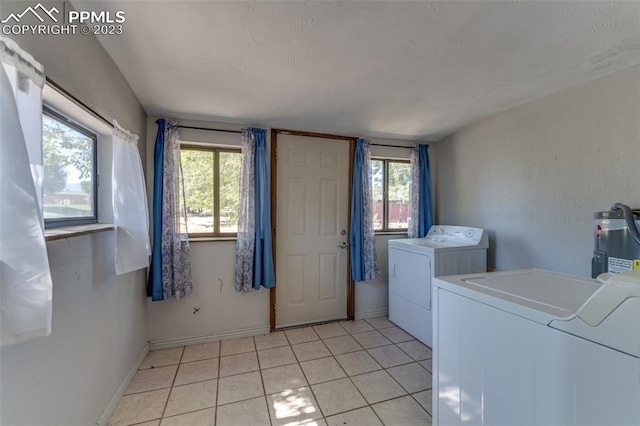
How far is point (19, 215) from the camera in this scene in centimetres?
79

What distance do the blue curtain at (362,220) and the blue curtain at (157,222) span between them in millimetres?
1940

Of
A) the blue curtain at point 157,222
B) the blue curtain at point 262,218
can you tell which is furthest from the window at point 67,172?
the blue curtain at point 262,218

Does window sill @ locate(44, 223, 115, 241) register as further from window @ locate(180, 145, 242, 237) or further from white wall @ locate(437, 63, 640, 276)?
white wall @ locate(437, 63, 640, 276)

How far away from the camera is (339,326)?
2.95 meters

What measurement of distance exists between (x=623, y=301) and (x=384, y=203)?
265cm

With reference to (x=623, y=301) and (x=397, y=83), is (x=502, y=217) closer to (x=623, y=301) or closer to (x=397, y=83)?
(x=397, y=83)

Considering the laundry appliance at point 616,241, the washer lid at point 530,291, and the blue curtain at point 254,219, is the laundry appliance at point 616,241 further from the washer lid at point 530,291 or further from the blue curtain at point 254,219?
the blue curtain at point 254,219

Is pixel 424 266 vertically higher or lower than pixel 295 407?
higher

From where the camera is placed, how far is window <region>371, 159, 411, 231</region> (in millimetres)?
3309

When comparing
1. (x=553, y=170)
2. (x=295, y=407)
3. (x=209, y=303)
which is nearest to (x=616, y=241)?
(x=553, y=170)

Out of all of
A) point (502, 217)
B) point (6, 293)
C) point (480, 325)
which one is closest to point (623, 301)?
point (480, 325)

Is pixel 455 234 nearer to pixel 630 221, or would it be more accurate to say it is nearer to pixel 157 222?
pixel 630 221

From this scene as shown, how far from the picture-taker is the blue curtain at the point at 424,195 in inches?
130

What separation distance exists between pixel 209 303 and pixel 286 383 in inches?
45.1
